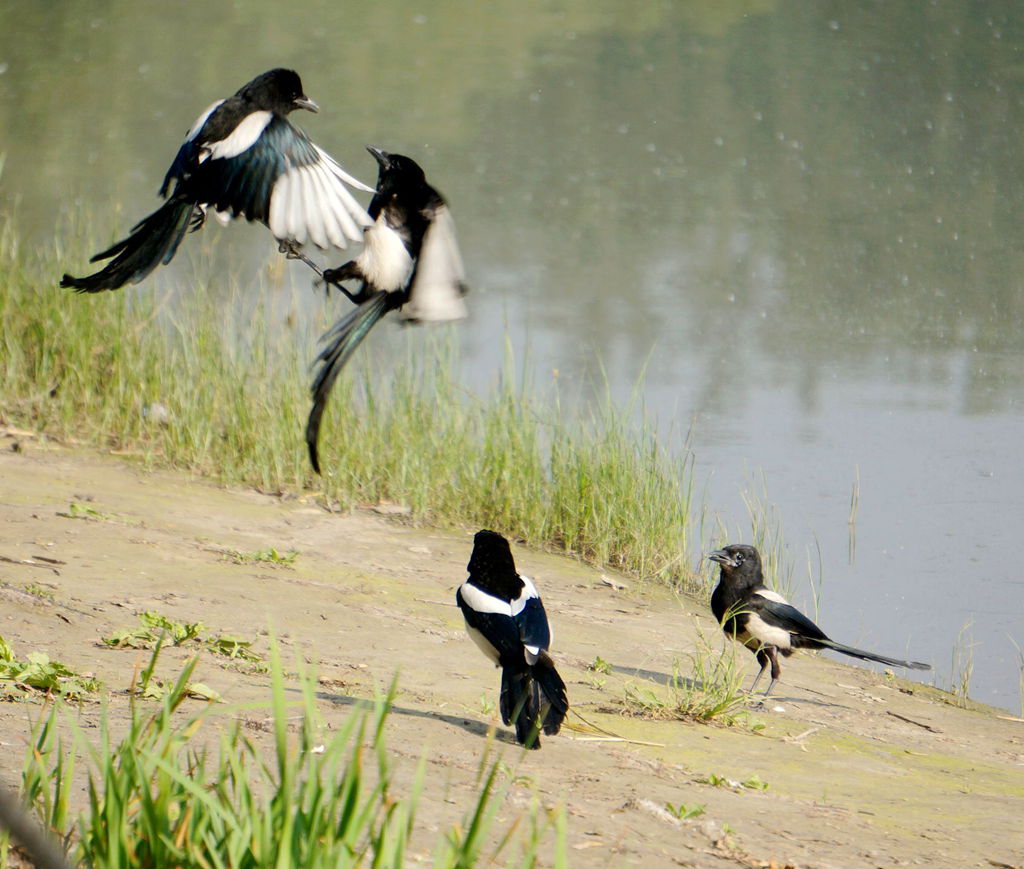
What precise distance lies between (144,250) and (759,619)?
2623mm

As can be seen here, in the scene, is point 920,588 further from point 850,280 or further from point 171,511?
point 850,280

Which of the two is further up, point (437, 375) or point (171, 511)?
point (437, 375)

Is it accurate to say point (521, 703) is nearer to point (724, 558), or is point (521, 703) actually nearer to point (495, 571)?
point (495, 571)

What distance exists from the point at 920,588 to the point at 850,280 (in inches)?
209

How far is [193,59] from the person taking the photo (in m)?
20.4

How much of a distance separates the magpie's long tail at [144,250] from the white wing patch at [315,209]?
267 millimetres

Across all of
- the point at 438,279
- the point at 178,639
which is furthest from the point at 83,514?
the point at 438,279

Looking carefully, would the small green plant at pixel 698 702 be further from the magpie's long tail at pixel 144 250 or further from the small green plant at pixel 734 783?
the magpie's long tail at pixel 144 250

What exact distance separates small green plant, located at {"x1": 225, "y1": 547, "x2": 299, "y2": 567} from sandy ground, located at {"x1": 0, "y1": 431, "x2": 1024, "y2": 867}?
0.21ft

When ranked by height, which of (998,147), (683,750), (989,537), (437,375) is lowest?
(683,750)

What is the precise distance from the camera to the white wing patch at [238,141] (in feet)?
10.2

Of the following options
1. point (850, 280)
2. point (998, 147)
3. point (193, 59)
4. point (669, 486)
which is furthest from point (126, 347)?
point (193, 59)

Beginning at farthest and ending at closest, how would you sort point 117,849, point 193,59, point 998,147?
point 193,59 → point 998,147 → point 117,849

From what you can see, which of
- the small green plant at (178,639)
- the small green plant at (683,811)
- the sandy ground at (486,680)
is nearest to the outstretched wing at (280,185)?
the sandy ground at (486,680)
